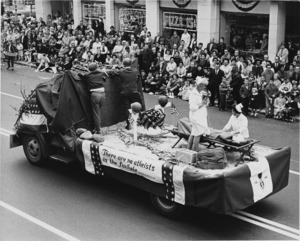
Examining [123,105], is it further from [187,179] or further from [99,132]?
[187,179]

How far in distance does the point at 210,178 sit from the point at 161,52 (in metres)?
14.8

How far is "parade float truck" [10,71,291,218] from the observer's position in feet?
29.9

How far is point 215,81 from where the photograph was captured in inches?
755

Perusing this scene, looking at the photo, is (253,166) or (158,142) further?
(158,142)

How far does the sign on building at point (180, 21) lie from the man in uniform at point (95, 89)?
14.5m

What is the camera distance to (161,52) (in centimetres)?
2319

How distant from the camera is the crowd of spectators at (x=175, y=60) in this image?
59.3 ft

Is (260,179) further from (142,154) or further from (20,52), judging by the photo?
(20,52)

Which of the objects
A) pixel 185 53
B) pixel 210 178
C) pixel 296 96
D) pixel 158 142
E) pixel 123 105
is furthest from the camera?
pixel 185 53

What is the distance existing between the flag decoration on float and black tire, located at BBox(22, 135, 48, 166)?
7.15 ft

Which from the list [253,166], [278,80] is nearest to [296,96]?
[278,80]

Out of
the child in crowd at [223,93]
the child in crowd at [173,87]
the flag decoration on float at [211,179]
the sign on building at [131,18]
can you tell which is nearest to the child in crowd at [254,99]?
the child in crowd at [223,93]

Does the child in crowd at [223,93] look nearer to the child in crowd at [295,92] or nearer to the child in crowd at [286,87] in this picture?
the child in crowd at [286,87]

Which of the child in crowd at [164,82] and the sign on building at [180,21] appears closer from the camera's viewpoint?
the child in crowd at [164,82]
